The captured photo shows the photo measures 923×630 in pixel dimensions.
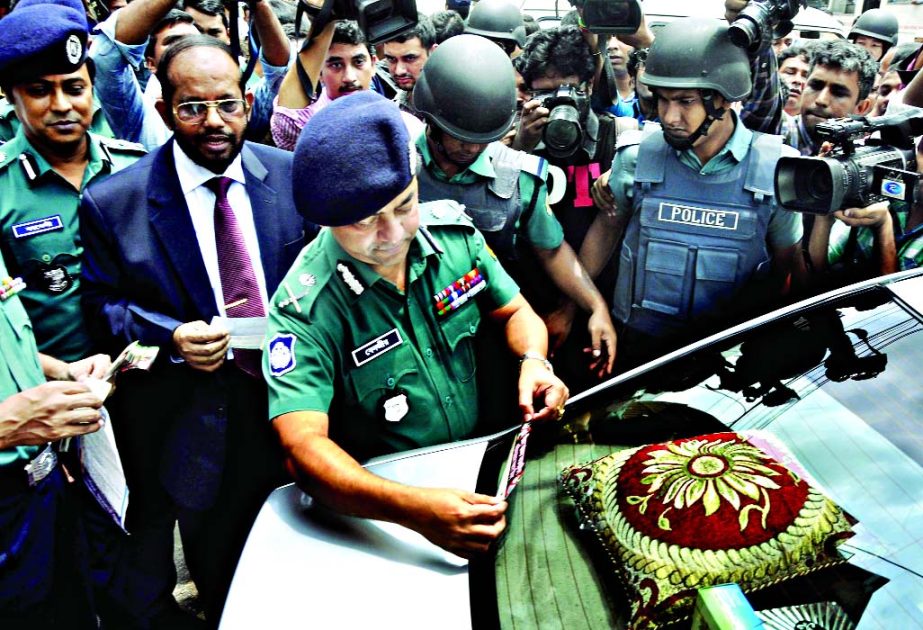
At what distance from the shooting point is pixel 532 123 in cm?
290

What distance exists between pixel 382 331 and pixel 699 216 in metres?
1.31

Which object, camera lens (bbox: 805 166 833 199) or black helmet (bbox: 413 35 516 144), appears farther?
black helmet (bbox: 413 35 516 144)

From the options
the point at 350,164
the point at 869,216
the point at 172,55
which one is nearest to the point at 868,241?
the point at 869,216

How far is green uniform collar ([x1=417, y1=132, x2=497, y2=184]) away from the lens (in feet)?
8.02

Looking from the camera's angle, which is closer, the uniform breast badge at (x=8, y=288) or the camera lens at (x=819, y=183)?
the uniform breast badge at (x=8, y=288)

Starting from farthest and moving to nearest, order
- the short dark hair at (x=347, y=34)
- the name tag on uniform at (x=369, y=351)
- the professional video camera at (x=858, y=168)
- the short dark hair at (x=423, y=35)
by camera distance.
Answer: the short dark hair at (x=423, y=35) < the short dark hair at (x=347, y=34) < the professional video camera at (x=858, y=168) < the name tag on uniform at (x=369, y=351)

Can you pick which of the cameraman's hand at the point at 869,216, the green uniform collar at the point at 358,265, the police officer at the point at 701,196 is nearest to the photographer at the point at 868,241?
the cameraman's hand at the point at 869,216

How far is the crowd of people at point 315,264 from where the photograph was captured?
167cm

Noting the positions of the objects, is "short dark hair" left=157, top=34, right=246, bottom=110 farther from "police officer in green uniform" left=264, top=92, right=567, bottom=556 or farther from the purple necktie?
"police officer in green uniform" left=264, top=92, right=567, bottom=556

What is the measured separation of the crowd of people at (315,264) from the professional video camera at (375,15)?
6 cm

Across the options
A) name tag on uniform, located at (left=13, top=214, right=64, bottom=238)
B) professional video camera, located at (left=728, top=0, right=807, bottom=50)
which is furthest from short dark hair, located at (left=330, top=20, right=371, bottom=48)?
professional video camera, located at (left=728, top=0, right=807, bottom=50)

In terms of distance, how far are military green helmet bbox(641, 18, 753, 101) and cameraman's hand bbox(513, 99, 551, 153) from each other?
0.48m

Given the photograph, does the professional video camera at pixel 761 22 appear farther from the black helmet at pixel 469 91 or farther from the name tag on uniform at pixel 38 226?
the name tag on uniform at pixel 38 226

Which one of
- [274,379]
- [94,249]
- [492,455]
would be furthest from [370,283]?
[94,249]
